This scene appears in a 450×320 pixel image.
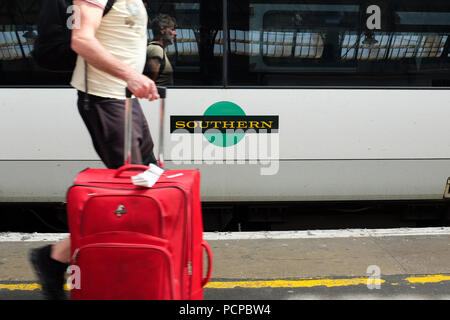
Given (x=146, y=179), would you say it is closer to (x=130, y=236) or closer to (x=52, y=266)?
(x=130, y=236)

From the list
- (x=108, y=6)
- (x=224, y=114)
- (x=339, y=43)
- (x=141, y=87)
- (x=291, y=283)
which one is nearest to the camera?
(x=141, y=87)

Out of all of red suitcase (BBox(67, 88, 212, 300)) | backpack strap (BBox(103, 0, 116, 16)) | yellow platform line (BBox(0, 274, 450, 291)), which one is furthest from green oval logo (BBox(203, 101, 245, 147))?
red suitcase (BBox(67, 88, 212, 300))

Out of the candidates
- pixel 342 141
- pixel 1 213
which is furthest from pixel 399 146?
pixel 1 213

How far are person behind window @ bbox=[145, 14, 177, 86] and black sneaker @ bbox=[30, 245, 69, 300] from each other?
7.37ft

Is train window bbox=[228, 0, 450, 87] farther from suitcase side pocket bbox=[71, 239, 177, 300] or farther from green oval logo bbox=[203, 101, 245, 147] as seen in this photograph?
suitcase side pocket bbox=[71, 239, 177, 300]

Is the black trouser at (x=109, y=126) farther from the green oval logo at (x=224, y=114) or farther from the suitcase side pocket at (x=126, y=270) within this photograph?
the green oval logo at (x=224, y=114)

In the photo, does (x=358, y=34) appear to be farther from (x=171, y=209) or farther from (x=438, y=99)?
(x=171, y=209)

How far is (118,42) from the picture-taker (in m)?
2.16

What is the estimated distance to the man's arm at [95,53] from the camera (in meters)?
1.97

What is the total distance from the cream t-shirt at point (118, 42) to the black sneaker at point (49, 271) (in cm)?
77

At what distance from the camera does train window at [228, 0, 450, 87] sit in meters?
4.20

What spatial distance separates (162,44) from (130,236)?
8.64ft

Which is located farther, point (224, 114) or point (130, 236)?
point (224, 114)

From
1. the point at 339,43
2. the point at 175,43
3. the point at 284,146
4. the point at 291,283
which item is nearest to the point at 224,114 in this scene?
the point at 284,146
